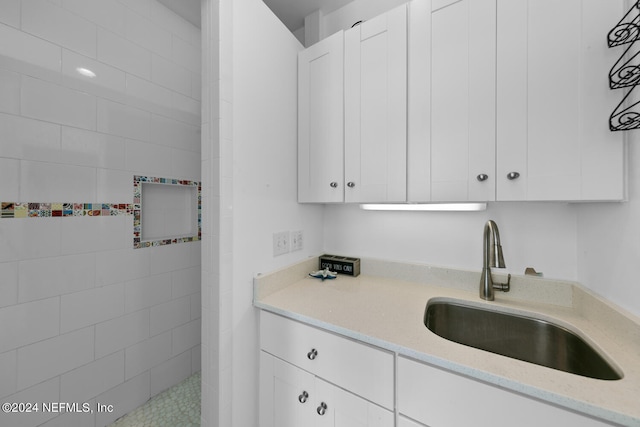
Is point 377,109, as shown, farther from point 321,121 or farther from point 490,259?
point 490,259

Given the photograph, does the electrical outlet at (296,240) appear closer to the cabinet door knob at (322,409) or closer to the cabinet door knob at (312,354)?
the cabinet door knob at (312,354)

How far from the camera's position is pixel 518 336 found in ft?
3.40

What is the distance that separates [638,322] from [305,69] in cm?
172

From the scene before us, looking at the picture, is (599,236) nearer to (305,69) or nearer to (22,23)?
(305,69)

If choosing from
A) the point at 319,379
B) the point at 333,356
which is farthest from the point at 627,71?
the point at 319,379

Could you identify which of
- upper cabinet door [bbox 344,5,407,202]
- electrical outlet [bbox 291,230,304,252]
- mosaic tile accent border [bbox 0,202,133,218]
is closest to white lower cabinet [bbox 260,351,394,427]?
electrical outlet [bbox 291,230,304,252]

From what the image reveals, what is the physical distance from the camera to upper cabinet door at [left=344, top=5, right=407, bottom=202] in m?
1.12

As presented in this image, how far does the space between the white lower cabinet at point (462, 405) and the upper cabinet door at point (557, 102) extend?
2.16ft

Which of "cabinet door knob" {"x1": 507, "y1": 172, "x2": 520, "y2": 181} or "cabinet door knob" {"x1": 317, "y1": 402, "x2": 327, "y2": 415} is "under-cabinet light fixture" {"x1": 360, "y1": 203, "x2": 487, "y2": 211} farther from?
"cabinet door knob" {"x1": 317, "y1": 402, "x2": 327, "y2": 415}

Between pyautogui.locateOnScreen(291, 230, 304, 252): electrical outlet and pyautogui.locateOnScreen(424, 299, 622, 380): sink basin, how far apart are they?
76cm

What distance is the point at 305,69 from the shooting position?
140cm

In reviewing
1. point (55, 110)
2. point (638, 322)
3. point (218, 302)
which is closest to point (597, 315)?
point (638, 322)

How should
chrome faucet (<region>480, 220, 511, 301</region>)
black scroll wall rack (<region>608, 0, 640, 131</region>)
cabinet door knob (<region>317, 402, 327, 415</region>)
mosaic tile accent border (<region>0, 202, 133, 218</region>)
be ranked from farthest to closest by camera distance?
mosaic tile accent border (<region>0, 202, 133, 218</region>) → chrome faucet (<region>480, 220, 511, 301</region>) → cabinet door knob (<region>317, 402, 327, 415</region>) → black scroll wall rack (<region>608, 0, 640, 131</region>)

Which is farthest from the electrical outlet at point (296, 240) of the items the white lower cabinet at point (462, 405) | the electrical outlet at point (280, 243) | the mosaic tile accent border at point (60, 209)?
the mosaic tile accent border at point (60, 209)
